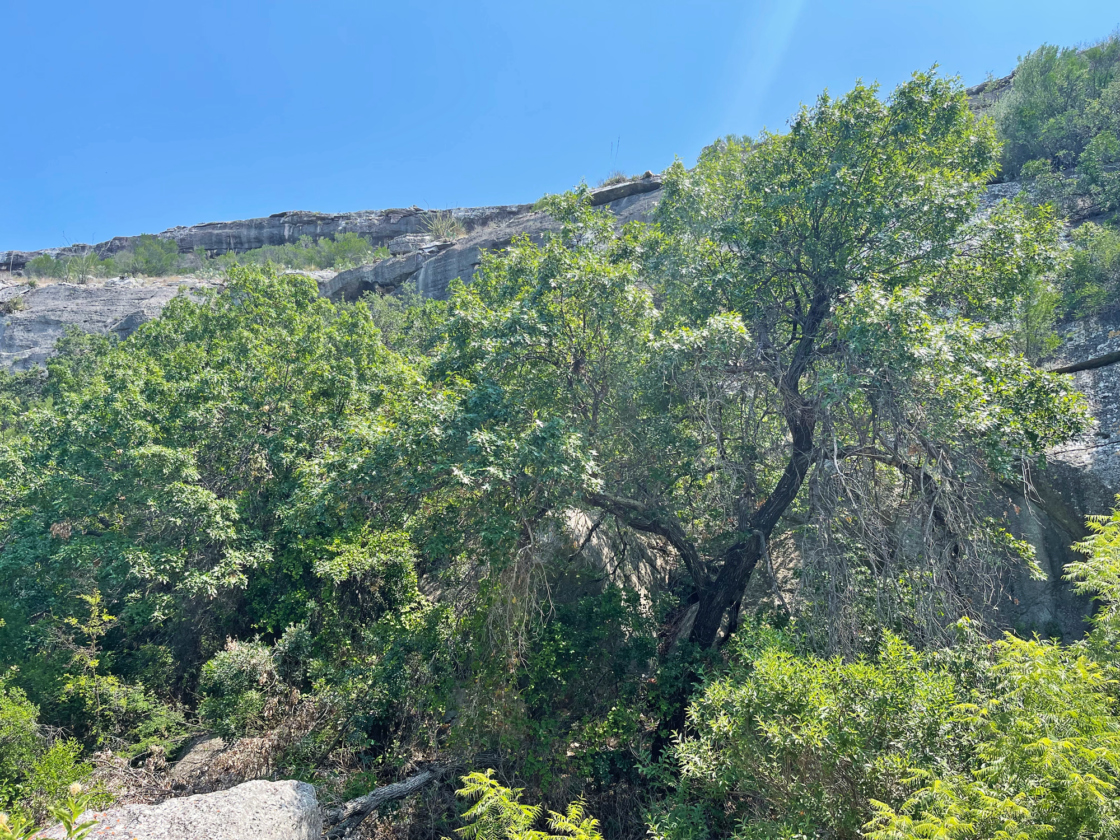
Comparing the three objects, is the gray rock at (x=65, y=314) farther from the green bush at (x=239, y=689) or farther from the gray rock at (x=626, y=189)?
the green bush at (x=239, y=689)

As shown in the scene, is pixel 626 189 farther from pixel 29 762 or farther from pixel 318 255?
pixel 29 762

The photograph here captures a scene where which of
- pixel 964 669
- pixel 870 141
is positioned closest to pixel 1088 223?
pixel 870 141

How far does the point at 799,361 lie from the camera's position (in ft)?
25.6

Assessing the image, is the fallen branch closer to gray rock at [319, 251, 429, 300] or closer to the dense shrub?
gray rock at [319, 251, 429, 300]

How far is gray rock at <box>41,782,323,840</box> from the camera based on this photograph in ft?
17.1

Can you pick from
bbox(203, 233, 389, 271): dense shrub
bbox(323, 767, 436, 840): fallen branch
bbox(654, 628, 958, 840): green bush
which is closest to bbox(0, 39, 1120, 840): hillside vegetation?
bbox(654, 628, 958, 840): green bush

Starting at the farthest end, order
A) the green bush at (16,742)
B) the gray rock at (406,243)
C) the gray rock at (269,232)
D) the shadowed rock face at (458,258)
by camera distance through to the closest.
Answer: the gray rock at (269,232) → the gray rock at (406,243) → the shadowed rock face at (458,258) → the green bush at (16,742)

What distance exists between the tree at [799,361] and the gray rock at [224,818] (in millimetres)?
3613

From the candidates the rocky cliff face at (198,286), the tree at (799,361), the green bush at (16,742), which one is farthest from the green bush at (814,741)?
the rocky cliff face at (198,286)

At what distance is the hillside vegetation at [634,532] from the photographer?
530 cm

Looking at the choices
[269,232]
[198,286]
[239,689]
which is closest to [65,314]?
[198,286]

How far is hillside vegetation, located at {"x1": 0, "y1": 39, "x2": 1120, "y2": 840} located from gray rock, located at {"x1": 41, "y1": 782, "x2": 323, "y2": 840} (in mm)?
1457

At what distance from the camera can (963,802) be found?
3457 mm

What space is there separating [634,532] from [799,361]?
4.24m
